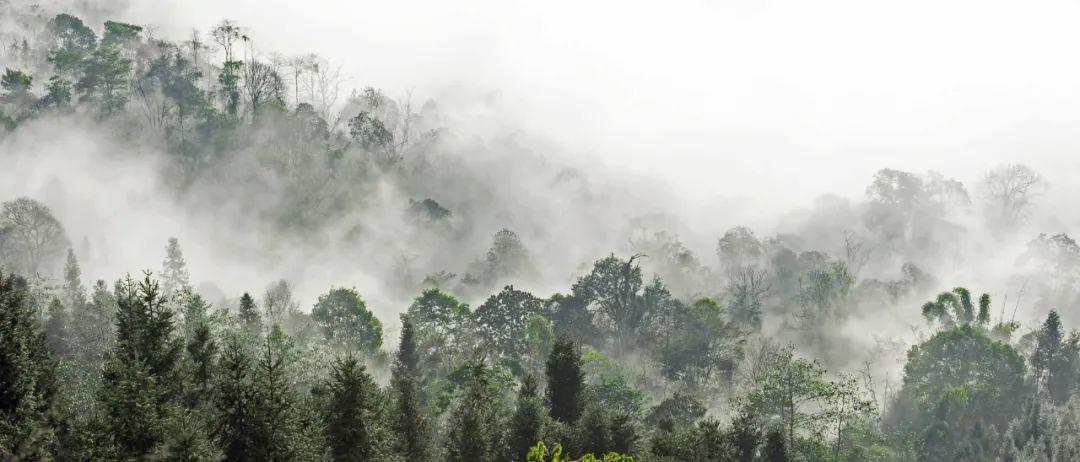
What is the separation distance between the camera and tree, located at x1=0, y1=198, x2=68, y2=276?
539ft

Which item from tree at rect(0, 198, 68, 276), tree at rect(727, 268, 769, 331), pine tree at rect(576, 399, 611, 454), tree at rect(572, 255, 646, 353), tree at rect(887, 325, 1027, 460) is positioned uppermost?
tree at rect(0, 198, 68, 276)

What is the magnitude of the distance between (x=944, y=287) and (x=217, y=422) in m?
173

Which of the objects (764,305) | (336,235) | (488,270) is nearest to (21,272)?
(336,235)

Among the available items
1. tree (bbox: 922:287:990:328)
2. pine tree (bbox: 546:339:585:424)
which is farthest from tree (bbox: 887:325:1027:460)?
pine tree (bbox: 546:339:585:424)

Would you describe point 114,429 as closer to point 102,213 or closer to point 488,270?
point 488,270

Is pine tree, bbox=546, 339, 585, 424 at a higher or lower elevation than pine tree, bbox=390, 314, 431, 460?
higher

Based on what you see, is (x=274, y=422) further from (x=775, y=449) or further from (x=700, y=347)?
(x=700, y=347)

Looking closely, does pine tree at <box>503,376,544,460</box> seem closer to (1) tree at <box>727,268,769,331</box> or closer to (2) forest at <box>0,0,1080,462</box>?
(2) forest at <box>0,0,1080,462</box>

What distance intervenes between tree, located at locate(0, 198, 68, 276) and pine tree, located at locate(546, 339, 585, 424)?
12090cm

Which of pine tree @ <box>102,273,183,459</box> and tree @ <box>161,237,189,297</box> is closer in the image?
pine tree @ <box>102,273,183,459</box>

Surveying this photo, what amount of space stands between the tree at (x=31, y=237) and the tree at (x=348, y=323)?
68.6 metres

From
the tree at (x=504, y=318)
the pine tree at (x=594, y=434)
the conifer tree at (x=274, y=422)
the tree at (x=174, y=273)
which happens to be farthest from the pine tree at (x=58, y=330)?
the conifer tree at (x=274, y=422)

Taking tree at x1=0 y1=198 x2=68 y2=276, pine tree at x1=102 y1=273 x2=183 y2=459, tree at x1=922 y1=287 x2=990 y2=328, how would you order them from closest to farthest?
pine tree at x1=102 y1=273 x2=183 y2=459 → tree at x1=922 y1=287 x2=990 y2=328 → tree at x1=0 y1=198 x2=68 y2=276

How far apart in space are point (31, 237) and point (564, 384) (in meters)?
129
